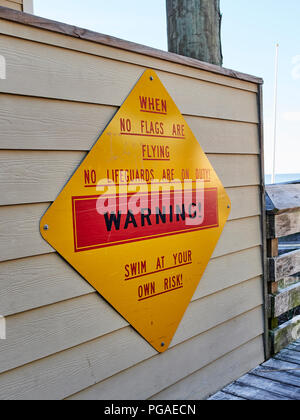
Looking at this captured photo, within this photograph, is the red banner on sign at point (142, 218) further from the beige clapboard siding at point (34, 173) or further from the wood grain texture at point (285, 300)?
the wood grain texture at point (285, 300)

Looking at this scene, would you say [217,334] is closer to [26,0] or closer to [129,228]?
[129,228]

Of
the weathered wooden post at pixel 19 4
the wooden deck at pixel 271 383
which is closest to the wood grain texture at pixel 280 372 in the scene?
the wooden deck at pixel 271 383

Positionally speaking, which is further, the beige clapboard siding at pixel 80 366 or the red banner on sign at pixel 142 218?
the red banner on sign at pixel 142 218

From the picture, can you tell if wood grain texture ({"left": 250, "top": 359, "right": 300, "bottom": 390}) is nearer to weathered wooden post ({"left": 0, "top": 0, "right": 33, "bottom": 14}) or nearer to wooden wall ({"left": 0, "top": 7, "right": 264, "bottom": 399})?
wooden wall ({"left": 0, "top": 7, "right": 264, "bottom": 399})

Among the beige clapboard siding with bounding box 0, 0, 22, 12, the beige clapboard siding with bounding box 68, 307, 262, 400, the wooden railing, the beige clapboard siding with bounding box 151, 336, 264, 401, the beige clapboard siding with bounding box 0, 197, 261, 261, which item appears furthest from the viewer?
the wooden railing

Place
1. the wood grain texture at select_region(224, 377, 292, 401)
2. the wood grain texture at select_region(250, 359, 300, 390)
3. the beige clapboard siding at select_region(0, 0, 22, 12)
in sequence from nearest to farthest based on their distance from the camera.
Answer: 1. the wood grain texture at select_region(224, 377, 292, 401)
2. the wood grain texture at select_region(250, 359, 300, 390)
3. the beige clapboard siding at select_region(0, 0, 22, 12)

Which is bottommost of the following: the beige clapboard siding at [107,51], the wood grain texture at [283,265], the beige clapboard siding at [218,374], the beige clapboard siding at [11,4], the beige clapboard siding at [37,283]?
the beige clapboard siding at [218,374]

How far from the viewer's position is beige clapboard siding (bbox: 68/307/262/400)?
5.80ft

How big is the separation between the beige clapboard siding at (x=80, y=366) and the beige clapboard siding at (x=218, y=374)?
14 cm

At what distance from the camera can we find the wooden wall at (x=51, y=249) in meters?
1.42

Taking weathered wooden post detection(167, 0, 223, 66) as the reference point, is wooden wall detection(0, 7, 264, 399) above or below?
below

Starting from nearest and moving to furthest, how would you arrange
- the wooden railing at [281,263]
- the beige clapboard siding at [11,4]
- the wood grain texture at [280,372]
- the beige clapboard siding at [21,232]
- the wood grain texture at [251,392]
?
the beige clapboard siding at [21,232]
the wood grain texture at [251,392]
the wood grain texture at [280,372]
the beige clapboard siding at [11,4]
the wooden railing at [281,263]

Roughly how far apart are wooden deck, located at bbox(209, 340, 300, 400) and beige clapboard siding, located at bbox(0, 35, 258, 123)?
1574mm

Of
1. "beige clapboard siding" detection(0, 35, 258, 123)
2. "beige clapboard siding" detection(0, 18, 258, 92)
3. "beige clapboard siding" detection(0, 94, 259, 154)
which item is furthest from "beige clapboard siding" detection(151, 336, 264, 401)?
"beige clapboard siding" detection(0, 18, 258, 92)
